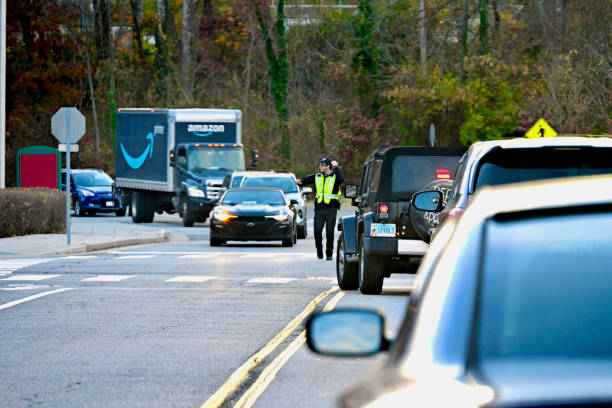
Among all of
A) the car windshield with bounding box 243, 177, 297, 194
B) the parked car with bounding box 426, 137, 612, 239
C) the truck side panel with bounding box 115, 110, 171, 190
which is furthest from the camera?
the truck side panel with bounding box 115, 110, 171, 190

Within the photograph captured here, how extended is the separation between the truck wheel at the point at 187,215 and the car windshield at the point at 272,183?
13.3ft

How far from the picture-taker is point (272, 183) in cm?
3406

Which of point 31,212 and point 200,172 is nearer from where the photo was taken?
point 31,212

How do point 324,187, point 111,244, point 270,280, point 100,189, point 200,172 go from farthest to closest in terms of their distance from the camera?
point 100,189, point 200,172, point 111,244, point 324,187, point 270,280

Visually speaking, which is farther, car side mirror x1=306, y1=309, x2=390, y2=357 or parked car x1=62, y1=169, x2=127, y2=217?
parked car x1=62, y1=169, x2=127, y2=217

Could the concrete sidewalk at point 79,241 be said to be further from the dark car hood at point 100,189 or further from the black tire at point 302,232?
the dark car hood at point 100,189

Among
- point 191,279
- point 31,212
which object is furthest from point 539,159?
point 31,212

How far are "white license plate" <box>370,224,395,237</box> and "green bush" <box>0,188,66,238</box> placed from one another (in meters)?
14.6

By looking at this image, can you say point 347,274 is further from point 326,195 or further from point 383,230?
point 326,195

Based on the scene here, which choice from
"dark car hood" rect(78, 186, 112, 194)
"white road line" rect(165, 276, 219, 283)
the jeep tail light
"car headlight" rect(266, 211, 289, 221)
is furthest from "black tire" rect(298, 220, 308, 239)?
the jeep tail light

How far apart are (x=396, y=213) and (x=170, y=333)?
165 inches

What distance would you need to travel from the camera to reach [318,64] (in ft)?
229

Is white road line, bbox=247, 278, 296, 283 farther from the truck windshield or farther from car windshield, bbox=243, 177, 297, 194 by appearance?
the truck windshield

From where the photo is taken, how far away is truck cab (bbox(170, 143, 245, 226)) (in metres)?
37.3
